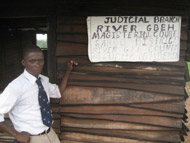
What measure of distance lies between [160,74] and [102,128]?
126 centimetres

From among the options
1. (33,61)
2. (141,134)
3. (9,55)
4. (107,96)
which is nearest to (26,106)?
(33,61)

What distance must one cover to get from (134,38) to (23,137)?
1.97 meters

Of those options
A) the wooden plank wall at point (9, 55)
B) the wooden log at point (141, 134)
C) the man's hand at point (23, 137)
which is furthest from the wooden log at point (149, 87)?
the wooden plank wall at point (9, 55)

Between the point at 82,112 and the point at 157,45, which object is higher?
the point at 157,45

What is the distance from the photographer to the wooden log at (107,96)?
276cm

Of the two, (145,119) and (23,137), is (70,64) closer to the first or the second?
(23,137)

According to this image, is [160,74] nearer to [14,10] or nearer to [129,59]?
[129,59]

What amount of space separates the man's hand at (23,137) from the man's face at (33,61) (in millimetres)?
673

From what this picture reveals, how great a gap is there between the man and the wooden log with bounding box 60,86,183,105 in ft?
2.26

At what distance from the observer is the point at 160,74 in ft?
8.91

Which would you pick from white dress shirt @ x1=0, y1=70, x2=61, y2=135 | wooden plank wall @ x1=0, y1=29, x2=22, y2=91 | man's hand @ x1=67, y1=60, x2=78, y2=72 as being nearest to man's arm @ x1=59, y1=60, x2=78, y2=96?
man's hand @ x1=67, y1=60, x2=78, y2=72

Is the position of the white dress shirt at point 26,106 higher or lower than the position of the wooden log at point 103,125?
higher

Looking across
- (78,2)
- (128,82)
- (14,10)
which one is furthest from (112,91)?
(14,10)

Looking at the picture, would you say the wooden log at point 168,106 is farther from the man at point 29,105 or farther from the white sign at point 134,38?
the man at point 29,105
